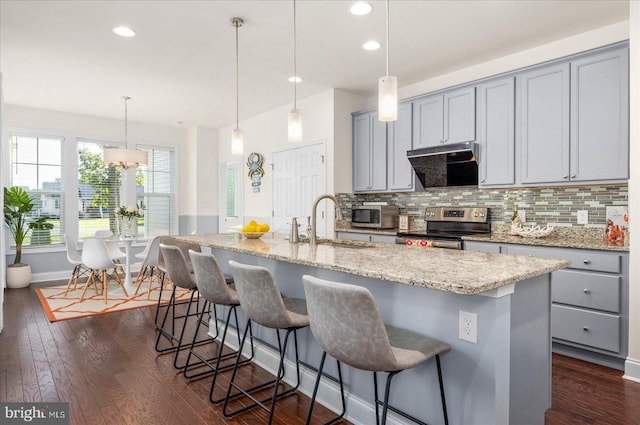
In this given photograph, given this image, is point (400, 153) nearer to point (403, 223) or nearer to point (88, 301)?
point (403, 223)

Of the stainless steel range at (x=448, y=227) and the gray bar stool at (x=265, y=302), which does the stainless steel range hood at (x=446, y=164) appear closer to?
the stainless steel range at (x=448, y=227)

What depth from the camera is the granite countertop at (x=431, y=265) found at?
1.46 meters

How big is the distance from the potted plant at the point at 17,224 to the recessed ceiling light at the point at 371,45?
513 cm

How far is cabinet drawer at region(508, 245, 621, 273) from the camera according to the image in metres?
2.87

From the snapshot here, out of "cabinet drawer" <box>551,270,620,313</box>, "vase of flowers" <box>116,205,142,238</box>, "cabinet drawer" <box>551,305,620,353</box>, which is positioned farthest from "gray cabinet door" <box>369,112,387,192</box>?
"vase of flowers" <box>116,205,142,238</box>

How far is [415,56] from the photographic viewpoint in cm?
404

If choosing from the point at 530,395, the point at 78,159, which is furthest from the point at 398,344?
the point at 78,159

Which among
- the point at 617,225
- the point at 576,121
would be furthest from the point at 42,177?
the point at 617,225

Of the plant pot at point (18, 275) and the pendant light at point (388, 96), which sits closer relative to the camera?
the pendant light at point (388, 96)

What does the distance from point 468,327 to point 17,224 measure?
6.45 m

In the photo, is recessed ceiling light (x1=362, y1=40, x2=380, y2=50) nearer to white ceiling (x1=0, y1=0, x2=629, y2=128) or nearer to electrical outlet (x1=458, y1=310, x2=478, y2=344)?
white ceiling (x1=0, y1=0, x2=629, y2=128)

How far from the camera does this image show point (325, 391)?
2.35 meters

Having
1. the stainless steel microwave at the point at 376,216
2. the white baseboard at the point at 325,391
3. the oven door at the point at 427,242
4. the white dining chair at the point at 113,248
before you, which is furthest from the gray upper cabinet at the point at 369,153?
the white dining chair at the point at 113,248

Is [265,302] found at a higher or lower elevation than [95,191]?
lower
